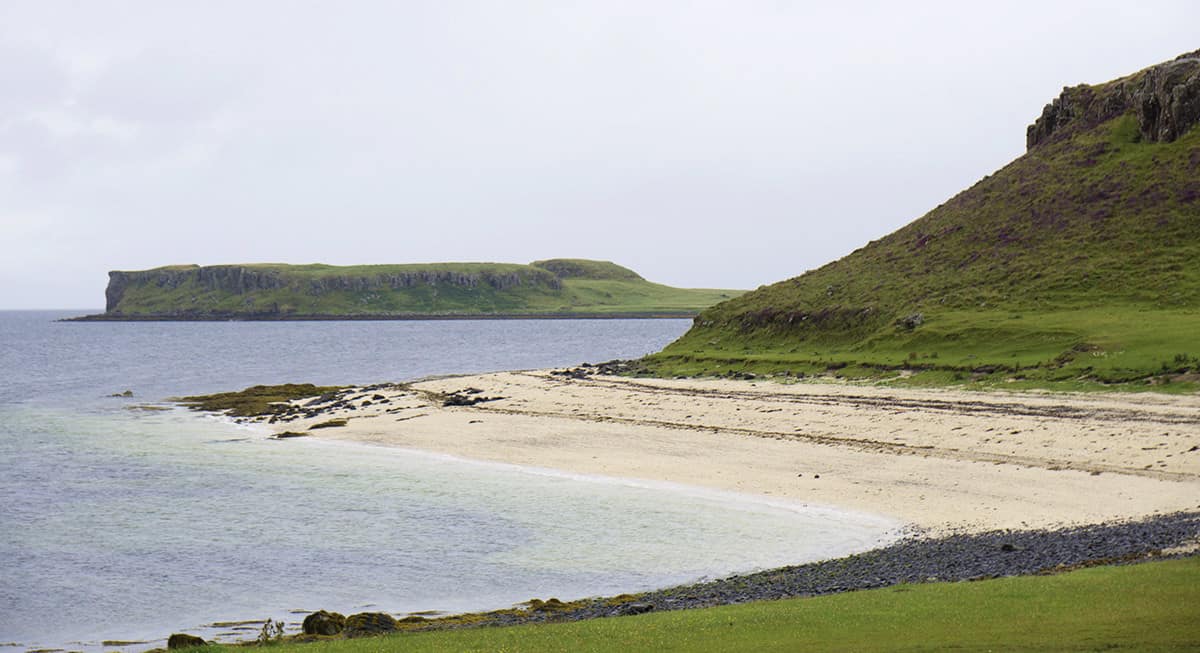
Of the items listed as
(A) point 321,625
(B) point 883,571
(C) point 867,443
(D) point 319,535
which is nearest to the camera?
(A) point 321,625

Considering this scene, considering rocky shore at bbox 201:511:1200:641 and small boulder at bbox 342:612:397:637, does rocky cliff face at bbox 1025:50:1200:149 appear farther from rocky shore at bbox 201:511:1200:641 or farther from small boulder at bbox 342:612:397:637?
small boulder at bbox 342:612:397:637

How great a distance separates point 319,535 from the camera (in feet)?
112

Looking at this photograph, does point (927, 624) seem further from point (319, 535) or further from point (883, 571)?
point (319, 535)

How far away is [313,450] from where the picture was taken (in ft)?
186

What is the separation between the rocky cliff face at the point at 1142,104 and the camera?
10100 cm

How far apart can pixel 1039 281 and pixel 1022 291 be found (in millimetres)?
2397

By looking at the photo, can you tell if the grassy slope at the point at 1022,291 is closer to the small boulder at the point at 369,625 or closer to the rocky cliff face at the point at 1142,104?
the rocky cliff face at the point at 1142,104

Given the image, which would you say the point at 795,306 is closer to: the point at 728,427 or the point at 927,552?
the point at 728,427

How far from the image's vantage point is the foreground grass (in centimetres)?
1543

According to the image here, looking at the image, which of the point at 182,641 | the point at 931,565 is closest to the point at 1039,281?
the point at 931,565

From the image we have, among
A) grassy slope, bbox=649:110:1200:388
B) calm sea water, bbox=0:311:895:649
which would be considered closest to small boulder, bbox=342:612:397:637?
calm sea water, bbox=0:311:895:649

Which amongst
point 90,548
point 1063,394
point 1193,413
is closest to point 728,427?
point 1063,394

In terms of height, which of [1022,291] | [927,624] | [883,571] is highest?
[1022,291]

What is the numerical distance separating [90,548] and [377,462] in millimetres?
19235
